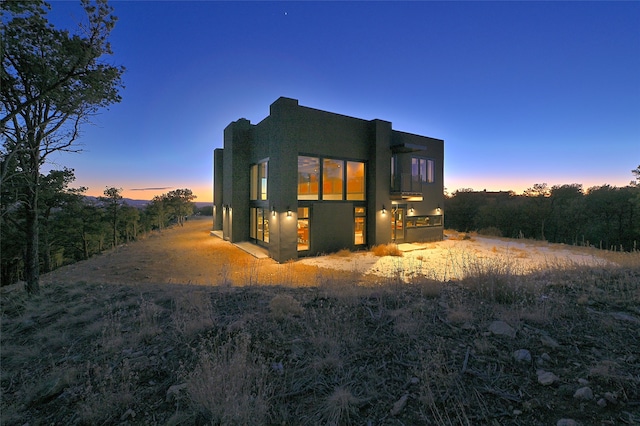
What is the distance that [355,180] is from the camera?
49.2 ft

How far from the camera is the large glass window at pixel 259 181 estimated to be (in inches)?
601

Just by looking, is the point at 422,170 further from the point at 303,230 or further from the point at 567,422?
the point at 567,422

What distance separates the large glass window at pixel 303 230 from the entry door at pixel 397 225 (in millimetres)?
6143

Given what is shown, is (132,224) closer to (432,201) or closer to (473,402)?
(432,201)

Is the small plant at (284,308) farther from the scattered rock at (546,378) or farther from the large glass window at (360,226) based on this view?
the large glass window at (360,226)

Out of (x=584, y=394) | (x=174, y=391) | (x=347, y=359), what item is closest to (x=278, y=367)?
(x=347, y=359)

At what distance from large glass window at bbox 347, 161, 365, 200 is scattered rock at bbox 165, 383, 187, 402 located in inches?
519

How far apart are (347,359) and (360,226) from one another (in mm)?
13110

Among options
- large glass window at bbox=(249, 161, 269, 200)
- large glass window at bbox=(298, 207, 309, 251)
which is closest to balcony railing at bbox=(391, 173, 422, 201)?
large glass window at bbox=(298, 207, 309, 251)

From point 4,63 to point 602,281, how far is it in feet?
35.8

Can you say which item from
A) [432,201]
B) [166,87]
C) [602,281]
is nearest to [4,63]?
[166,87]

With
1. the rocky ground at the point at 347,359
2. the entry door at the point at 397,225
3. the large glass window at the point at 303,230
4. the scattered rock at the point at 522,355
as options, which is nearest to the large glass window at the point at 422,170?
the entry door at the point at 397,225

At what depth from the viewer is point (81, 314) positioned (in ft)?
12.9

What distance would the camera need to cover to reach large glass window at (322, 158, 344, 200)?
13945mm
